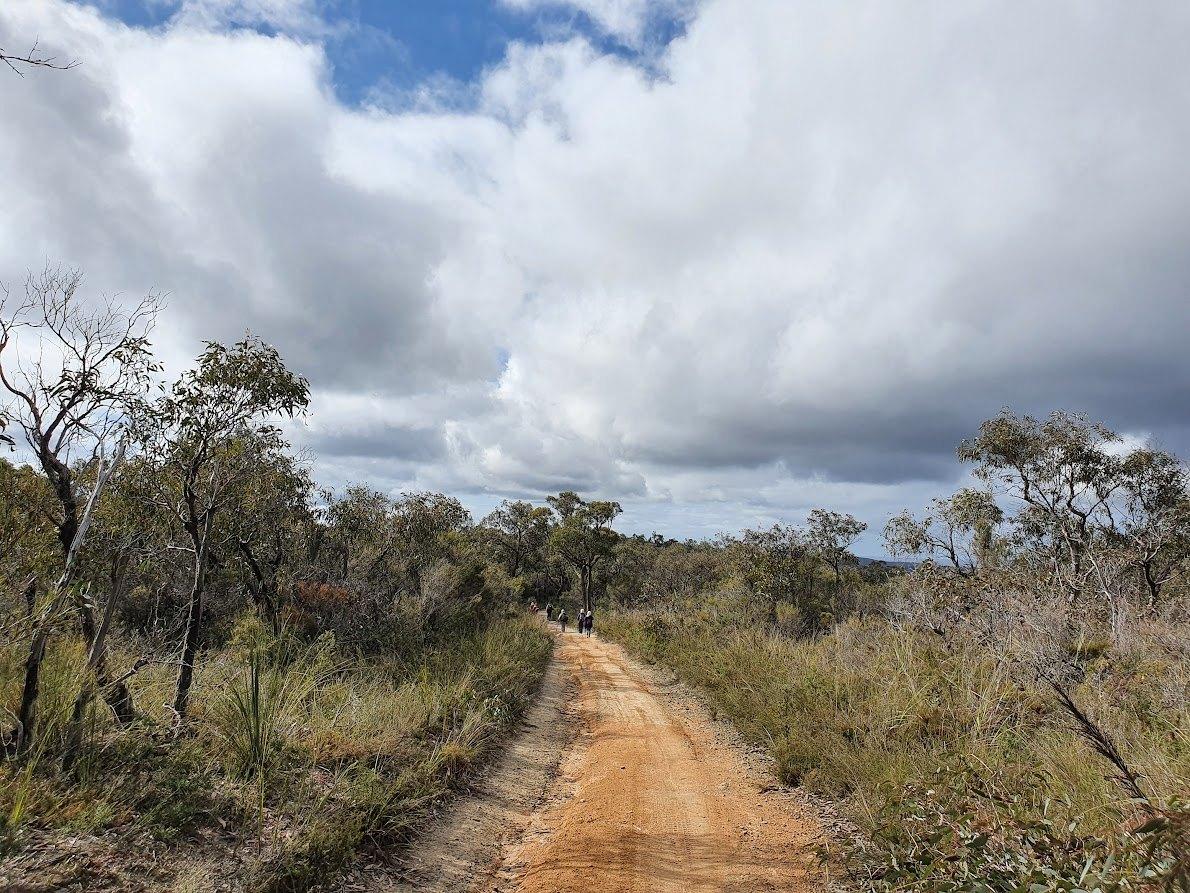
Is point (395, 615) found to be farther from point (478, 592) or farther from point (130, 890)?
point (130, 890)

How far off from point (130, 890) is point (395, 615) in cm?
1151

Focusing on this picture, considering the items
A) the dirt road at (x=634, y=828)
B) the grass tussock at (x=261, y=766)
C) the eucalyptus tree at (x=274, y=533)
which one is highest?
the eucalyptus tree at (x=274, y=533)

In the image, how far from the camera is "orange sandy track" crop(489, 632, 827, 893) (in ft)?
17.5

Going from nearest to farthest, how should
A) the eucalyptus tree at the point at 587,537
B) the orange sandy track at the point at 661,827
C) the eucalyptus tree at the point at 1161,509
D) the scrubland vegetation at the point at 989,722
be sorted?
the scrubland vegetation at the point at 989,722
the orange sandy track at the point at 661,827
the eucalyptus tree at the point at 1161,509
the eucalyptus tree at the point at 587,537

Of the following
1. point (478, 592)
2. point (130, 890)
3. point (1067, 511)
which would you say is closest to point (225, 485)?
point (130, 890)

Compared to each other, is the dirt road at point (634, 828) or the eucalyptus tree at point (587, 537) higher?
the eucalyptus tree at point (587, 537)

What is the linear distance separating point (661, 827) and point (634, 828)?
0.96 ft

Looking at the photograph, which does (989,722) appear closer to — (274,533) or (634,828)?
(634,828)

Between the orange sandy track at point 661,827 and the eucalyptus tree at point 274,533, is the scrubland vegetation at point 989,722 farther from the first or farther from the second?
the eucalyptus tree at point 274,533

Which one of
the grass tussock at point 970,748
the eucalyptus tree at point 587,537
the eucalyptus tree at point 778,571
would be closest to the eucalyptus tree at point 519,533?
the eucalyptus tree at point 587,537

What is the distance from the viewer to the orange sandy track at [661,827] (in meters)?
5.34

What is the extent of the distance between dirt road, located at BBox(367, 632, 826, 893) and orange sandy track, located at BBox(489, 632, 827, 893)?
0.05ft

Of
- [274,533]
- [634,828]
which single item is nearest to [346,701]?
[634,828]

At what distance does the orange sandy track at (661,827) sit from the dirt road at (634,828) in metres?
0.01
